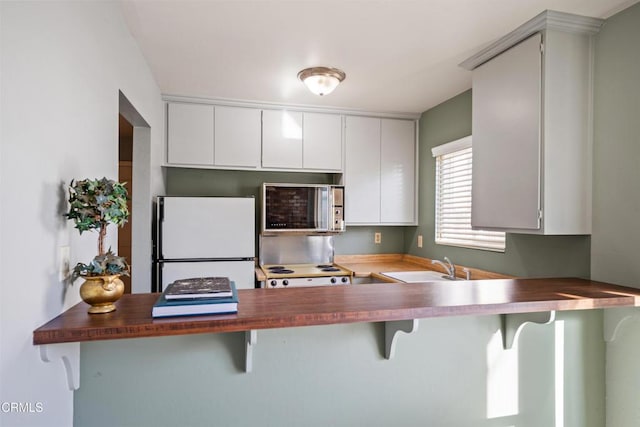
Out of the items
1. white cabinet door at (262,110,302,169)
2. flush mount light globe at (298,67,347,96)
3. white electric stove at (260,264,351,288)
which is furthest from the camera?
white cabinet door at (262,110,302,169)

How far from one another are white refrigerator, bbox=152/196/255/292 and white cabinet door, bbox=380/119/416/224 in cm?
132

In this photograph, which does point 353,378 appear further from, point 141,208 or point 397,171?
point 397,171

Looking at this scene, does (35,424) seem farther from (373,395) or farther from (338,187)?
(338,187)

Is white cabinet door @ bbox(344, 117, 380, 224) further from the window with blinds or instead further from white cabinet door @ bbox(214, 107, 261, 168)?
white cabinet door @ bbox(214, 107, 261, 168)

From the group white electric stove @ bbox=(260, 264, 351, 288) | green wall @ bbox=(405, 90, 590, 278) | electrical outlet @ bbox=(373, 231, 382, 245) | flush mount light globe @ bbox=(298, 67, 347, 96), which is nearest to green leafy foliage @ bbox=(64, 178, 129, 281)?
flush mount light globe @ bbox=(298, 67, 347, 96)

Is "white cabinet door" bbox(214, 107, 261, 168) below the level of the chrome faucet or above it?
above

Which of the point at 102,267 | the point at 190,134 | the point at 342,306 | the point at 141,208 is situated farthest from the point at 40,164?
the point at 190,134

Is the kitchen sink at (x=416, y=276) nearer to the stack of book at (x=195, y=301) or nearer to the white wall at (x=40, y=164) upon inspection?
the stack of book at (x=195, y=301)

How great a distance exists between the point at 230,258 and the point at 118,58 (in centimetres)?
162

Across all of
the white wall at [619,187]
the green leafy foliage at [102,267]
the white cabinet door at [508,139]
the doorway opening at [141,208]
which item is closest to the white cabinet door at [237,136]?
the doorway opening at [141,208]

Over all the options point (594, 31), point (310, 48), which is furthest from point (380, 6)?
point (594, 31)

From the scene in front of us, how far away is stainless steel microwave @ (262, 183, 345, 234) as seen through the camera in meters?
3.17

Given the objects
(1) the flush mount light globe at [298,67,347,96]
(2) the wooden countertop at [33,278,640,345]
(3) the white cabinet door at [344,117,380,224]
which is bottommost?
(2) the wooden countertop at [33,278,640,345]

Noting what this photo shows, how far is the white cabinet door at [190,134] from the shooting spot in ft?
10.0
